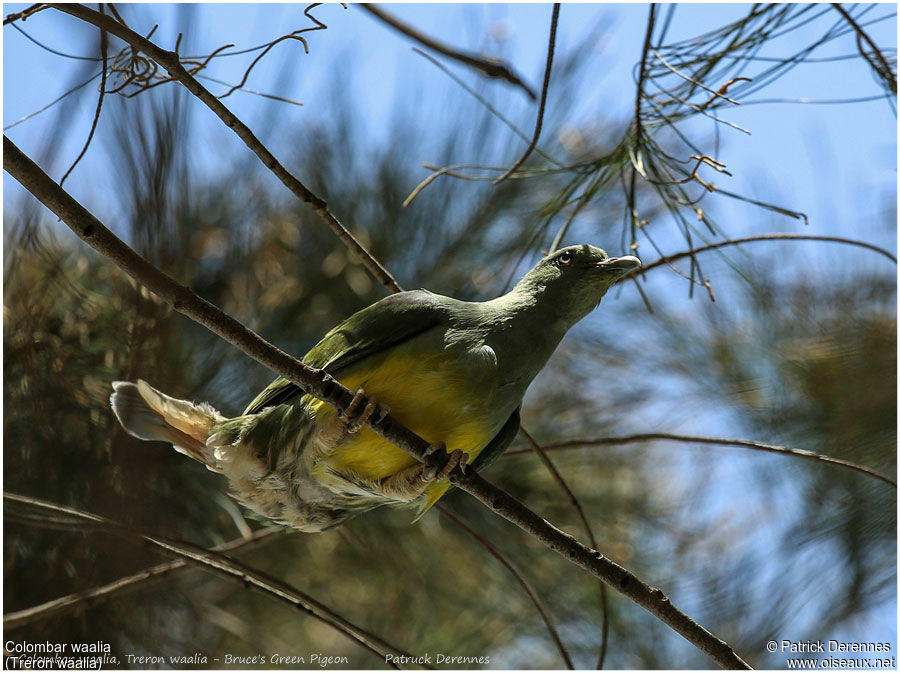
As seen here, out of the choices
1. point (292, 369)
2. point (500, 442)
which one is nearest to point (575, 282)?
point (500, 442)

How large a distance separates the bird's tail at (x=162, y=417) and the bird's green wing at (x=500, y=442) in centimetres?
55

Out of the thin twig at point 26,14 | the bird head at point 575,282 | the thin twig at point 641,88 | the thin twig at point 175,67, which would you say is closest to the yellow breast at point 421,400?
the bird head at point 575,282

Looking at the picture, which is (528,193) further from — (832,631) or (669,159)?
(832,631)

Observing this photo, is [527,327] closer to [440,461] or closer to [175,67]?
[440,461]

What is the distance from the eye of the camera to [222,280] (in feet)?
7.36

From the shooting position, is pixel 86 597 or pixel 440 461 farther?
pixel 440 461

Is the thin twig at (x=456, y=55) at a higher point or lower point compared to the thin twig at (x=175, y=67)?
higher

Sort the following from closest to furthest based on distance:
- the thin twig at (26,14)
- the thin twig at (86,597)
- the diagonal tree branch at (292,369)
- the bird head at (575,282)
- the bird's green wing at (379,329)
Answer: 1. the diagonal tree branch at (292,369)
2. the thin twig at (26,14)
3. the thin twig at (86,597)
4. the bird's green wing at (379,329)
5. the bird head at (575,282)

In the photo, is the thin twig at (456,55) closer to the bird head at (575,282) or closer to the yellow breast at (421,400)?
the bird head at (575,282)

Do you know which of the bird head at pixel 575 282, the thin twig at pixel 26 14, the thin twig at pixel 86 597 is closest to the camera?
the thin twig at pixel 26 14

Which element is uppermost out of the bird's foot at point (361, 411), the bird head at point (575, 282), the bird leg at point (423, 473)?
the bird head at point (575, 282)

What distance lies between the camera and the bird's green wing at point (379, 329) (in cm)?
156

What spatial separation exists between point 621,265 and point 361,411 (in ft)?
1.90

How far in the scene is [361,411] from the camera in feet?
4.75
